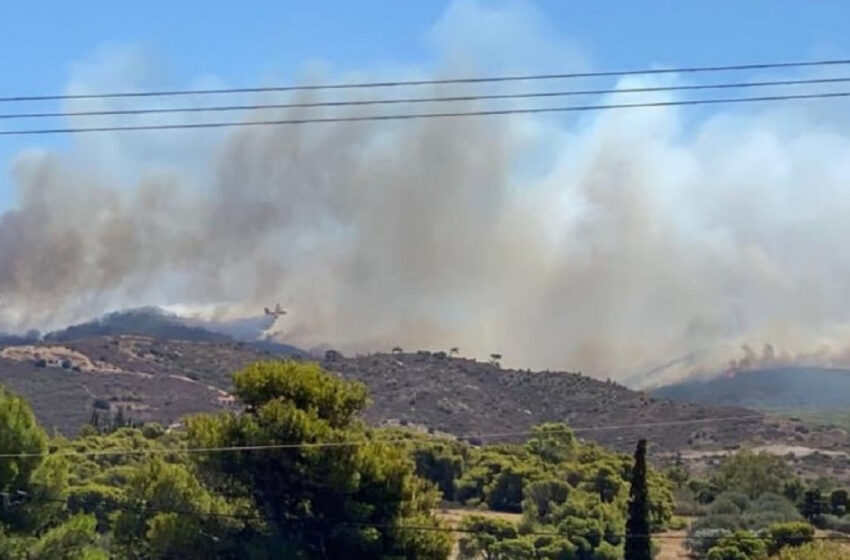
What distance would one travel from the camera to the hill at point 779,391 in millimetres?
137250

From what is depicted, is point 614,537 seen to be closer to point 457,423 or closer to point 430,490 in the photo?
point 430,490

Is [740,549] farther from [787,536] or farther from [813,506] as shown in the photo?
[813,506]

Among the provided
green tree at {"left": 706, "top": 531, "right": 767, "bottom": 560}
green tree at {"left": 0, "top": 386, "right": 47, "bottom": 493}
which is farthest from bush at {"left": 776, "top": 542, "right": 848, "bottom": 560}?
green tree at {"left": 0, "top": 386, "right": 47, "bottom": 493}

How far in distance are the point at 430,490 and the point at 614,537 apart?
10.4 metres

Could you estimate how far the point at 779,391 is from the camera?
158000 millimetres

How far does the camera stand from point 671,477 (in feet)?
248

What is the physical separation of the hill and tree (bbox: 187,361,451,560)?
88.9m

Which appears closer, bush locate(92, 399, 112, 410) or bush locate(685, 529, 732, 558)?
bush locate(685, 529, 732, 558)

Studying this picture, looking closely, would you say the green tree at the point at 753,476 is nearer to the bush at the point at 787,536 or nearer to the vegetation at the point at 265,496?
the bush at the point at 787,536

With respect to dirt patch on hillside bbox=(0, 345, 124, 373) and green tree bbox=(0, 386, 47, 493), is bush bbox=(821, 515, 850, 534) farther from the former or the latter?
dirt patch on hillside bbox=(0, 345, 124, 373)

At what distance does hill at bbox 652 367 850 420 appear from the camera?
13725 centimetres

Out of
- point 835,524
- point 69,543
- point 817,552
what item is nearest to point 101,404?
point 835,524

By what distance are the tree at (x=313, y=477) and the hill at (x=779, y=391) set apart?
88.9 meters

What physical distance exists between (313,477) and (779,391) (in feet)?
416
